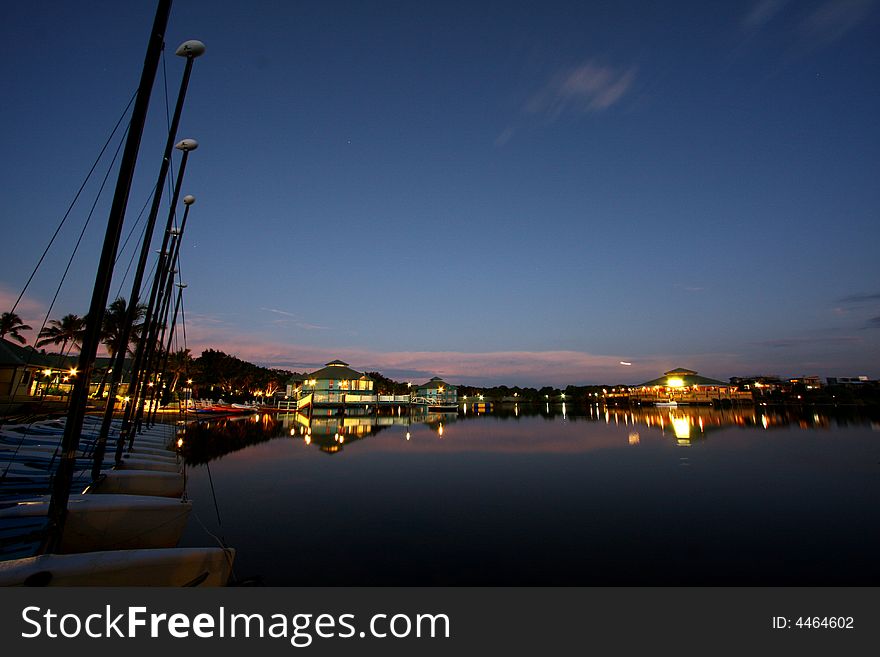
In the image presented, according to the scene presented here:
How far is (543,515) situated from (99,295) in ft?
57.5

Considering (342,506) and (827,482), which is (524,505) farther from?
(827,482)

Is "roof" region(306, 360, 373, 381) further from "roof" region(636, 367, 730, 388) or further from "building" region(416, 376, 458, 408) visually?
"roof" region(636, 367, 730, 388)

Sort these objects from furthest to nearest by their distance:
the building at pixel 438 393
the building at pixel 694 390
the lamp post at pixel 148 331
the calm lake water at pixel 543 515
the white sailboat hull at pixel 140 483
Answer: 1. the building at pixel 694 390
2. the building at pixel 438 393
3. the lamp post at pixel 148 331
4. the white sailboat hull at pixel 140 483
5. the calm lake water at pixel 543 515

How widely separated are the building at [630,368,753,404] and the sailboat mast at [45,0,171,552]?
155 metres

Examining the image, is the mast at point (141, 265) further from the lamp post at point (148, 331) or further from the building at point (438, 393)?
the building at point (438, 393)

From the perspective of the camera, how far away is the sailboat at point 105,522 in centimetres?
661

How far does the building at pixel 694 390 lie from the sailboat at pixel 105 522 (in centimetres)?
15367

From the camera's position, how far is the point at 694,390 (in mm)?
134750

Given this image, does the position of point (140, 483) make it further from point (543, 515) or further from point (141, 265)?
point (543, 515)

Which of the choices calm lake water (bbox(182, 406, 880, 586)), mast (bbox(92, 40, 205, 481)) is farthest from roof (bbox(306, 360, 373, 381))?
mast (bbox(92, 40, 205, 481))

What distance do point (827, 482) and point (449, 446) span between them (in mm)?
29559

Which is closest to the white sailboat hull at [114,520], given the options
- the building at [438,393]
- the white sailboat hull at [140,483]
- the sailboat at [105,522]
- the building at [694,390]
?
the sailboat at [105,522]
